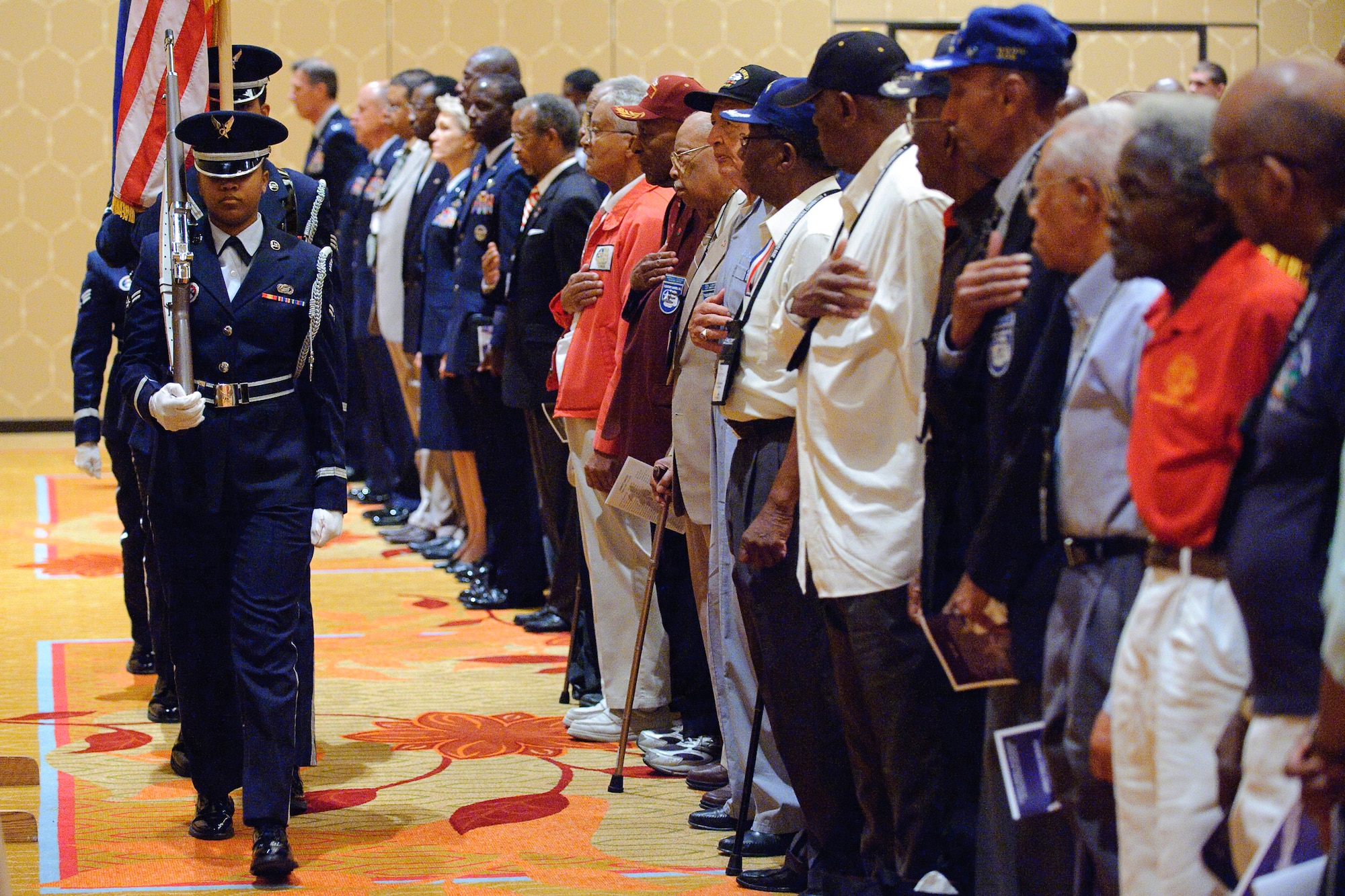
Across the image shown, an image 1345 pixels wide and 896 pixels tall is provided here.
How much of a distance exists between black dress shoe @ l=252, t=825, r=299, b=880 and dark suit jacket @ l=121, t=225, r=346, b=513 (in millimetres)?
728

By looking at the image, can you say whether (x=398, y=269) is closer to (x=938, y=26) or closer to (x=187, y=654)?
(x=187, y=654)

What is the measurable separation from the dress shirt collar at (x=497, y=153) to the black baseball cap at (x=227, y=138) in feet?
8.52

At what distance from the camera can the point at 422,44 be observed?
1080 centimetres

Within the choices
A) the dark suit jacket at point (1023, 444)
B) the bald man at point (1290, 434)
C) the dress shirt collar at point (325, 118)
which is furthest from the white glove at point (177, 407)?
the dress shirt collar at point (325, 118)

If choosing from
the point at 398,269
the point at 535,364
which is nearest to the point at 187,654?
the point at 535,364

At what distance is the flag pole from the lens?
412cm

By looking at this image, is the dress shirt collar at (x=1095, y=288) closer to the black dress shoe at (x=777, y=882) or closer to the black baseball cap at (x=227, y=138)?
the black dress shoe at (x=777, y=882)

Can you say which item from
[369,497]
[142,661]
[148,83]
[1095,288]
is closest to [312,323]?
[148,83]

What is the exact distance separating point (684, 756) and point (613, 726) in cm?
35

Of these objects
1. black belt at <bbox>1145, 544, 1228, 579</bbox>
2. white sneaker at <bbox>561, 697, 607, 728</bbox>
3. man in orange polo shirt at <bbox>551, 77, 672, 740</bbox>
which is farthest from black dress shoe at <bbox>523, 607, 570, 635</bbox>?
black belt at <bbox>1145, 544, 1228, 579</bbox>

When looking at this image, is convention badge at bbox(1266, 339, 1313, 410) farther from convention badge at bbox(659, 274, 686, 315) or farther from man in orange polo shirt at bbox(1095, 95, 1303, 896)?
convention badge at bbox(659, 274, 686, 315)

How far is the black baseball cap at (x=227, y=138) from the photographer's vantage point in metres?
3.72

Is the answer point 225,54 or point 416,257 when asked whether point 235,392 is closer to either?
point 225,54

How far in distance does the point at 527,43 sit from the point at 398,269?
3715 mm
